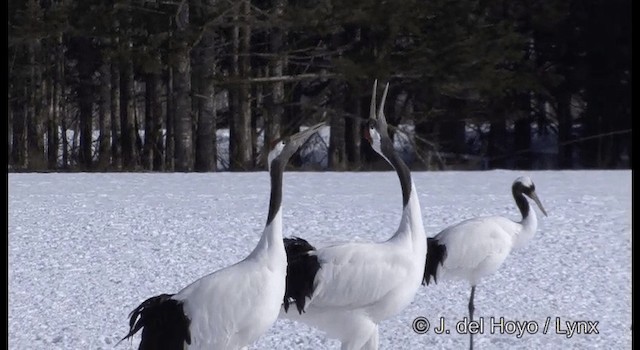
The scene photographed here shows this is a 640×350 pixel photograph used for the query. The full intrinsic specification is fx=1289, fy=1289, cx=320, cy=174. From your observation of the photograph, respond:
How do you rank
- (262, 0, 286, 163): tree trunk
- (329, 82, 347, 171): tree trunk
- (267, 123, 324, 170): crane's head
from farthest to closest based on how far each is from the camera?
1. (262, 0, 286, 163): tree trunk
2. (329, 82, 347, 171): tree trunk
3. (267, 123, 324, 170): crane's head

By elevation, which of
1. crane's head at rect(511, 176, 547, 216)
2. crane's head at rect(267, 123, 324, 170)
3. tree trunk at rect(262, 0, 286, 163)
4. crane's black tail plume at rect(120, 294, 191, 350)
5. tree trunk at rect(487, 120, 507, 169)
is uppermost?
tree trunk at rect(262, 0, 286, 163)

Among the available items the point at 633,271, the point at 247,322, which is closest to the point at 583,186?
the point at 633,271

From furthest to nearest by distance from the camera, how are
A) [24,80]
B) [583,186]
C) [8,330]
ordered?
[24,80]
[583,186]
[8,330]

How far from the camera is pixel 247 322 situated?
5832 mm

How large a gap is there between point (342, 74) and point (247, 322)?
18.4 m

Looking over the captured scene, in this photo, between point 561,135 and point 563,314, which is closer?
point 563,314

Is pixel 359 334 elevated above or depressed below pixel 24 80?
below

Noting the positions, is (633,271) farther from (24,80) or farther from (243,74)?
(24,80)

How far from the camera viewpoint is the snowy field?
8805 millimetres

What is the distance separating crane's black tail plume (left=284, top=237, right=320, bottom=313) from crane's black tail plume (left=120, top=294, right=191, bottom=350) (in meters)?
0.78

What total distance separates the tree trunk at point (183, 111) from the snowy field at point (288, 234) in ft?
15.0

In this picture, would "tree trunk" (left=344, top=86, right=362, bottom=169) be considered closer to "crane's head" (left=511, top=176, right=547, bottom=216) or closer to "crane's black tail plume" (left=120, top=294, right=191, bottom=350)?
"crane's head" (left=511, top=176, right=547, bottom=216)

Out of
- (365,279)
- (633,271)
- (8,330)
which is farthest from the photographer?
(633,271)

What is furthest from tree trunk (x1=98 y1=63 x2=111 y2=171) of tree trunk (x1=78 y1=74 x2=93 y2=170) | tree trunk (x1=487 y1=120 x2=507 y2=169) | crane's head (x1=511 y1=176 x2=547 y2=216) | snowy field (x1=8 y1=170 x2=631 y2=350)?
crane's head (x1=511 y1=176 x2=547 y2=216)
